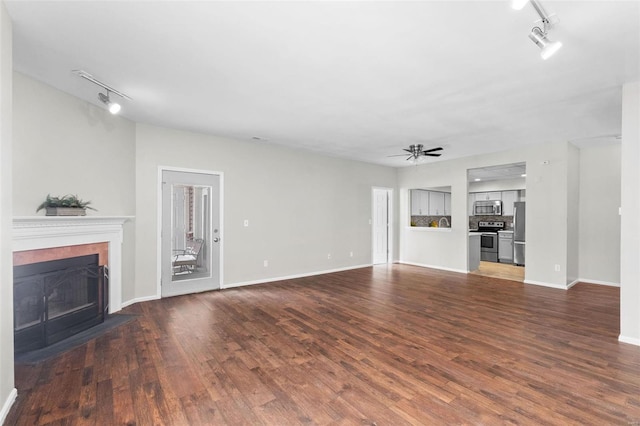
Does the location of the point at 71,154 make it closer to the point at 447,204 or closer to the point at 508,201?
the point at 447,204

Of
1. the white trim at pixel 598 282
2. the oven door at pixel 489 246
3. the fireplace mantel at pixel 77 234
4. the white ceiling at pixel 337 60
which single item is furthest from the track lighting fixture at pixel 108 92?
the oven door at pixel 489 246

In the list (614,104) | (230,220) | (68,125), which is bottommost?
(230,220)

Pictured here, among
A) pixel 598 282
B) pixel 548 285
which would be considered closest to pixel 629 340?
pixel 548 285

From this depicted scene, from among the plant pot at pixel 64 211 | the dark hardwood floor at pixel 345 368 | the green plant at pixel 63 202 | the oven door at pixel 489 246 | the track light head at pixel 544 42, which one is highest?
the track light head at pixel 544 42

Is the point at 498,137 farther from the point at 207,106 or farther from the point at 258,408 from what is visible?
the point at 258,408

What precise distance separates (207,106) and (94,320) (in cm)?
292

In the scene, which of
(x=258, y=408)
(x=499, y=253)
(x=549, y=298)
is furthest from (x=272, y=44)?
(x=499, y=253)

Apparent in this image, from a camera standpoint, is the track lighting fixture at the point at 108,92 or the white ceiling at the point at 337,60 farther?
the track lighting fixture at the point at 108,92

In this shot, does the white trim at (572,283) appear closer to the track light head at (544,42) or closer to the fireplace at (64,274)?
the track light head at (544,42)

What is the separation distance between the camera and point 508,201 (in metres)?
8.57

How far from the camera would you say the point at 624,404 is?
2070 mm

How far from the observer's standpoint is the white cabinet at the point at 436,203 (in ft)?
29.2

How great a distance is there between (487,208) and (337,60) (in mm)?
8204

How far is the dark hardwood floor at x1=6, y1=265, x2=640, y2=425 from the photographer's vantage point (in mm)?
1979
